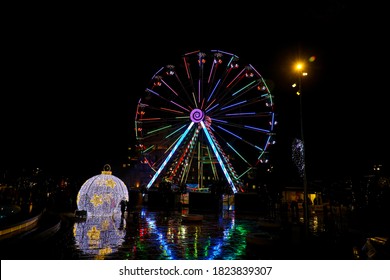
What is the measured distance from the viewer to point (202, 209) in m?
23.5

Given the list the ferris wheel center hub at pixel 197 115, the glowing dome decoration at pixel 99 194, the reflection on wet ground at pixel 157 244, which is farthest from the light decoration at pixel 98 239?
the ferris wheel center hub at pixel 197 115

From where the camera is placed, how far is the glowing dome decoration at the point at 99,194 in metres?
15.5

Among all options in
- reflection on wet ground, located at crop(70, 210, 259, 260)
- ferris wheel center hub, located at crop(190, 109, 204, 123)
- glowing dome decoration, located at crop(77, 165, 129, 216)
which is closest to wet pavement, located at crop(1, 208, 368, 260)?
reflection on wet ground, located at crop(70, 210, 259, 260)

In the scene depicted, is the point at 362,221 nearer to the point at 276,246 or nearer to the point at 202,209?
the point at 276,246

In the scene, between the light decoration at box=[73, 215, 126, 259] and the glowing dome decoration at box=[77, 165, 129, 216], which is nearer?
the light decoration at box=[73, 215, 126, 259]

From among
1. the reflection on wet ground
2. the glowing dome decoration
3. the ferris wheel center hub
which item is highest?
the ferris wheel center hub

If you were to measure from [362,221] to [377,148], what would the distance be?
46.3 feet

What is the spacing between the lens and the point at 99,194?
15.5 meters

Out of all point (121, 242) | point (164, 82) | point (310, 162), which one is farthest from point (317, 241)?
point (310, 162)

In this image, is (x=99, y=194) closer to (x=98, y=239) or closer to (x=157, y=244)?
(x=98, y=239)

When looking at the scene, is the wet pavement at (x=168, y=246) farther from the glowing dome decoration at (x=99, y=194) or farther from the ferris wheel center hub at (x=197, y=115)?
the ferris wheel center hub at (x=197, y=115)

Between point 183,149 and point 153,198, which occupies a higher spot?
point 183,149

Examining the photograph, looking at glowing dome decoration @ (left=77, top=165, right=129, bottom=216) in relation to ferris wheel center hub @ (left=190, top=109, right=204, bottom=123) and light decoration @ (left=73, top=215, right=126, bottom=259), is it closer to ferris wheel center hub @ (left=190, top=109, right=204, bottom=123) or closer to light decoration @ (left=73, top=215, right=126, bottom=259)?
light decoration @ (left=73, top=215, right=126, bottom=259)

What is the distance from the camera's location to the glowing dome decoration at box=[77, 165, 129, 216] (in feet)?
50.8
